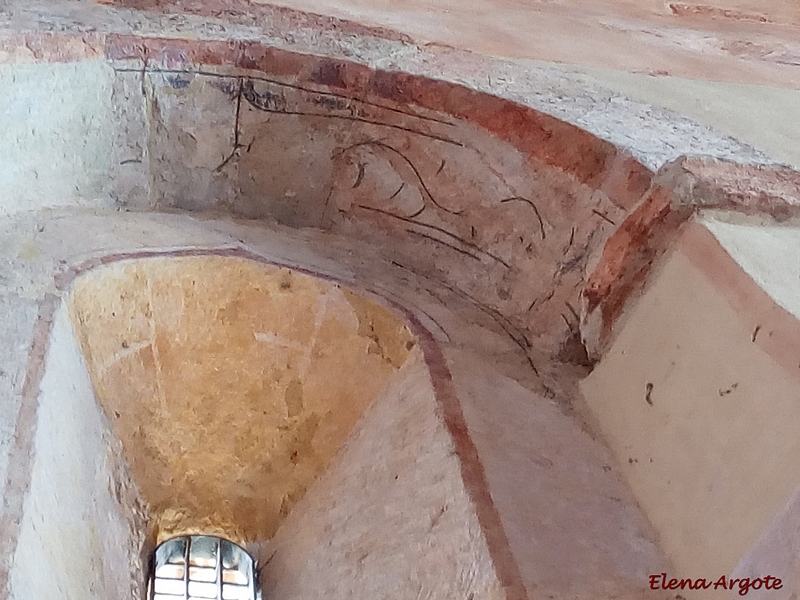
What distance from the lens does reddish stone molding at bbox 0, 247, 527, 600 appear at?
5.12ft

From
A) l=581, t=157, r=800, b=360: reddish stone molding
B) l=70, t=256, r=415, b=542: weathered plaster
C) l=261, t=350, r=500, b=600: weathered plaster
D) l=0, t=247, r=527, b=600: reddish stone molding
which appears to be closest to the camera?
l=0, t=247, r=527, b=600: reddish stone molding

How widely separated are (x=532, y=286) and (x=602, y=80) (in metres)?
1.09

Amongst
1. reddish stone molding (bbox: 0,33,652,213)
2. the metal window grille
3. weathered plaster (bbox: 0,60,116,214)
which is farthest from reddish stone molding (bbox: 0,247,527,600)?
the metal window grille

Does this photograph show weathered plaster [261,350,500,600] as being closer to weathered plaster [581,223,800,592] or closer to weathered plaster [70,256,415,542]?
weathered plaster [70,256,415,542]

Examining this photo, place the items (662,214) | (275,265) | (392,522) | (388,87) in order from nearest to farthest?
1. (392,522)
2. (662,214)
3. (275,265)
4. (388,87)

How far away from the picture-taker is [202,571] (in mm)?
2523

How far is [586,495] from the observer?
194cm

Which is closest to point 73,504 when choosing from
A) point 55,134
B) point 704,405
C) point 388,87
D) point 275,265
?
point 275,265

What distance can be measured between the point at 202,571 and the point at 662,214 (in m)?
1.66

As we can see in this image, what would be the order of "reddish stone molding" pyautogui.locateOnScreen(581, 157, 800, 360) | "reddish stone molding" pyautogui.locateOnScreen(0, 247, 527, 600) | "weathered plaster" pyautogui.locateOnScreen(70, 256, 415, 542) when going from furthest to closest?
"weathered plaster" pyautogui.locateOnScreen(70, 256, 415, 542)
"reddish stone molding" pyautogui.locateOnScreen(581, 157, 800, 360)
"reddish stone molding" pyautogui.locateOnScreen(0, 247, 527, 600)

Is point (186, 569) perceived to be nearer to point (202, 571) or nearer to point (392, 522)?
point (202, 571)

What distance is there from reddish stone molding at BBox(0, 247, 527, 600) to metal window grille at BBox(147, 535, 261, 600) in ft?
2.74

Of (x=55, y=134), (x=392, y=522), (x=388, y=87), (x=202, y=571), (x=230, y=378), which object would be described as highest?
(x=388, y=87)

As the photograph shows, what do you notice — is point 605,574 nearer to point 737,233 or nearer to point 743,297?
point 743,297
